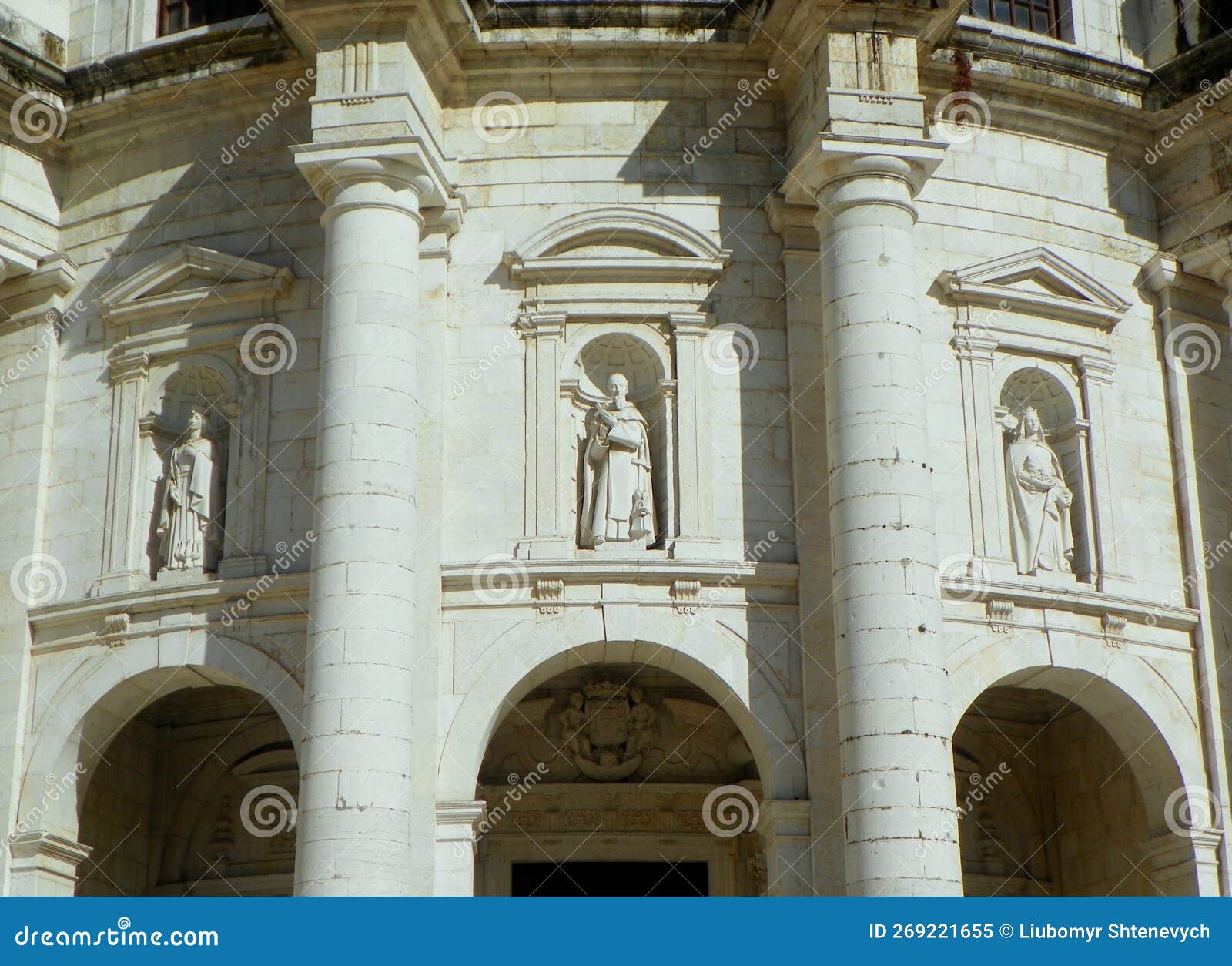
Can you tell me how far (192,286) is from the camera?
74.3 feet

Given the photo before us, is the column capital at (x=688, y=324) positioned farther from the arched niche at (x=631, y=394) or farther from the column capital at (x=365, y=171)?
the column capital at (x=365, y=171)

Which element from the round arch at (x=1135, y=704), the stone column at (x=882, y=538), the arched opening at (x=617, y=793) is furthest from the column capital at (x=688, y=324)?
the round arch at (x=1135, y=704)

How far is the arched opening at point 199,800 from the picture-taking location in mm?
23672

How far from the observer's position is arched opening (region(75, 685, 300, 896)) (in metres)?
23.7

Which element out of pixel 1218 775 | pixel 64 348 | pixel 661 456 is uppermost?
pixel 64 348

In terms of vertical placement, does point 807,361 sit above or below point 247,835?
above

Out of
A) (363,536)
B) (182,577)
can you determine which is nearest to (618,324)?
(363,536)

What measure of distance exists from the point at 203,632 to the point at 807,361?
7410mm

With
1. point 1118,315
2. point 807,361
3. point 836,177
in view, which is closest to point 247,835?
point 807,361

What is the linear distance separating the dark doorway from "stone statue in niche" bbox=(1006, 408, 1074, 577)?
5548 millimetres

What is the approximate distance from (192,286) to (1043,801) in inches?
496

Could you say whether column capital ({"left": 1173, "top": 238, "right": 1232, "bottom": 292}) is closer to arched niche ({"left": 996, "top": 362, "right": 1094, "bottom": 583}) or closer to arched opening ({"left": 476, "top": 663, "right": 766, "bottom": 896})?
arched niche ({"left": 996, "top": 362, "right": 1094, "bottom": 583})

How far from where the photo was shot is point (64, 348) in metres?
23.3

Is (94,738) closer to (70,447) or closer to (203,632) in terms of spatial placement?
(203,632)
